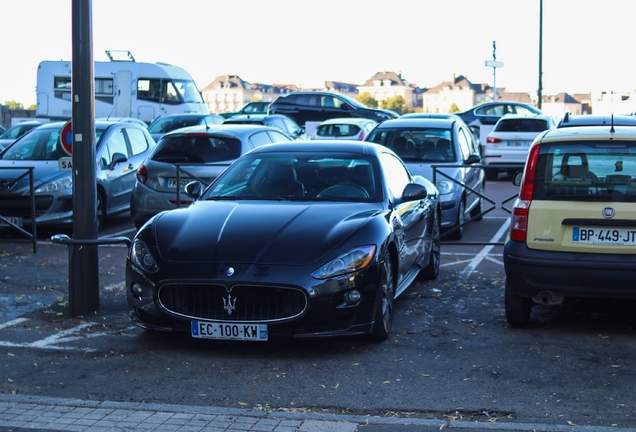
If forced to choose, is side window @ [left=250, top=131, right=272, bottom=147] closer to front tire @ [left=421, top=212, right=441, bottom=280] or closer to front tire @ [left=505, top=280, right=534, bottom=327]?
front tire @ [left=421, top=212, right=441, bottom=280]

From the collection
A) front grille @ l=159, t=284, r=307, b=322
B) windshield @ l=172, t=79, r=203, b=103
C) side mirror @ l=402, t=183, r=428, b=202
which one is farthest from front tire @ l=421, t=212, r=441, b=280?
windshield @ l=172, t=79, r=203, b=103

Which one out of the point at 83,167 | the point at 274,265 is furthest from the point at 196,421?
the point at 83,167

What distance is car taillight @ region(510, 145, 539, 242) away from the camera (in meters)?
7.12

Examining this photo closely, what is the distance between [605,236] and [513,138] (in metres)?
16.5

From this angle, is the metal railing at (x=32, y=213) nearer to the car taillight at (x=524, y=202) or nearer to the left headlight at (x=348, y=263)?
the left headlight at (x=348, y=263)

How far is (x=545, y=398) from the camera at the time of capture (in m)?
5.65

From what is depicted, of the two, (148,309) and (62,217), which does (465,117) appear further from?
(148,309)

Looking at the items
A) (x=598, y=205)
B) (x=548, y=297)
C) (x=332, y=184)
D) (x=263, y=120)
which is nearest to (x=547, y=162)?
(x=598, y=205)

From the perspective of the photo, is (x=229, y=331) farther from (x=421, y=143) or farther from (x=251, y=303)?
(x=421, y=143)

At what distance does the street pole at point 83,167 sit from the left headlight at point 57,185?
497 centimetres

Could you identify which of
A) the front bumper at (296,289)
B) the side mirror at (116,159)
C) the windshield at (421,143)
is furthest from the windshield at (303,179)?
the side mirror at (116,159)

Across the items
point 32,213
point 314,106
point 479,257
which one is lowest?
point 479,257

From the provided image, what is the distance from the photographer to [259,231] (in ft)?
22.7

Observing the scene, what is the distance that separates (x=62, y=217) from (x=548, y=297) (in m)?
7.95
